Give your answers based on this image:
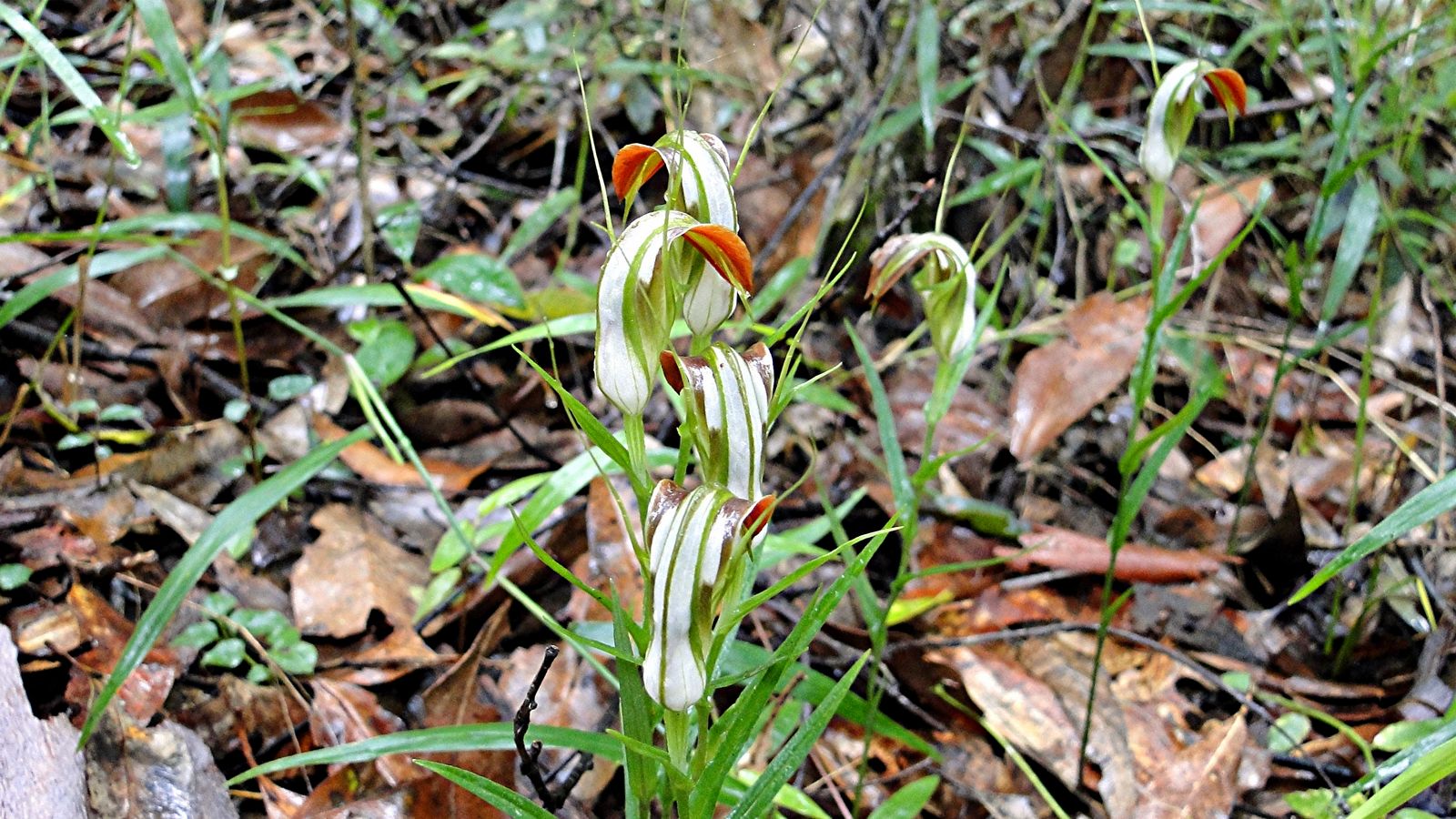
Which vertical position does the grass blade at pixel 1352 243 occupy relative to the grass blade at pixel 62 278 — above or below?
above

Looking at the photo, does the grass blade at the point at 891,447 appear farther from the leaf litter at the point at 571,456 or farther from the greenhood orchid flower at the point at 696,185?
the greenhood orchid flower at the point at 696,185

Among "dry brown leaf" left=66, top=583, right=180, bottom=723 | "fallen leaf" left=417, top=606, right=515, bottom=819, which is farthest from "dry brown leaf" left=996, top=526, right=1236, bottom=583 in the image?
"dry brown leaf" left=66, top=583, right=180, bottom=723

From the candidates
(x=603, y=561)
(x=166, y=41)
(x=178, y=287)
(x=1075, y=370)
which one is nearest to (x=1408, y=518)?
(x=603, y=561)

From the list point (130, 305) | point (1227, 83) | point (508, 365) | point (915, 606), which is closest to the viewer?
point (1227, 83)

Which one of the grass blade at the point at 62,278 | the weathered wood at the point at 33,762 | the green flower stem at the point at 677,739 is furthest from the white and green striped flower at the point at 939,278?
the grass blade at the point at 62,278

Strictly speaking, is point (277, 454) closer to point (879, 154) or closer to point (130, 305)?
point (130, 305)

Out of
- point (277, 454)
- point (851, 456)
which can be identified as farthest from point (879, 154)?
point (277, 454)

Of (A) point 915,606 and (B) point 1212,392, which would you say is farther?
(A) point 915,606
